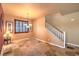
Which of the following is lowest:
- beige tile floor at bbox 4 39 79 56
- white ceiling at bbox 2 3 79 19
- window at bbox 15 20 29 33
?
beige tile floor at bbox 4 39 79 56

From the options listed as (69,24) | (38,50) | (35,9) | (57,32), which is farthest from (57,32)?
(35,9)

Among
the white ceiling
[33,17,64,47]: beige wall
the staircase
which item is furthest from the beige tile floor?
the white ceiling

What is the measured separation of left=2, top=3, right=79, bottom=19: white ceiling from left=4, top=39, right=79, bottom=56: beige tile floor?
584 mm

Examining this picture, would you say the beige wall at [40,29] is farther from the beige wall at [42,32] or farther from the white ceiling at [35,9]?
the white ceiling at [35,9]

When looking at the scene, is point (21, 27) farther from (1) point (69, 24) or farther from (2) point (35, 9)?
(1) point (69, 24)

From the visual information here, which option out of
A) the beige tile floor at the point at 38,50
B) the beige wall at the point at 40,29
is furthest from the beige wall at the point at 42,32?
the beige tile floor at the point at 38,50

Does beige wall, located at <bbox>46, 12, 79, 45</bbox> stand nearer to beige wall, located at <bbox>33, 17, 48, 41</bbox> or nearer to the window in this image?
beige wall, located at <bbox>33, 17, 48, 41</bbox>

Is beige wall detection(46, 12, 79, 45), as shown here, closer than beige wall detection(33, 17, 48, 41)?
Yes

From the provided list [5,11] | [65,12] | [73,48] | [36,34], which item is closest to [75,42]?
[73,48]

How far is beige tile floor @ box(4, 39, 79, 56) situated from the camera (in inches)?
103

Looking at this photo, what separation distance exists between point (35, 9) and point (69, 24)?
0.76 m

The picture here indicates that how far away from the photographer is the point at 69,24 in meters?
2.60

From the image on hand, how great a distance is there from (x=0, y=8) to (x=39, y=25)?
0.87 meters

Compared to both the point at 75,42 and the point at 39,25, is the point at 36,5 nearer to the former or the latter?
the point at 39,25
